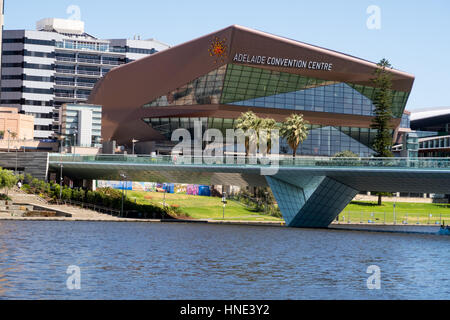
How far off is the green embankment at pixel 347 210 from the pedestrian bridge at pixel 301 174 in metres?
11.2

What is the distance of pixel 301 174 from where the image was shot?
85.5 meters

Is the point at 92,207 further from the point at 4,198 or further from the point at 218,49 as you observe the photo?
the point at 218,49

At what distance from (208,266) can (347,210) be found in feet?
318

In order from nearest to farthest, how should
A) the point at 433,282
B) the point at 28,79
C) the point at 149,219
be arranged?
the point at 433,282 → the point at 149,219 → the point at 28,79

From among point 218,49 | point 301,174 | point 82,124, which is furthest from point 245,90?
point 301,174

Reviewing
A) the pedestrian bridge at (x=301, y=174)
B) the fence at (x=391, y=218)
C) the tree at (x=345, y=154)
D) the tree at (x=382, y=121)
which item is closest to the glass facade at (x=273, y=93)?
the tree at (x=345, y=154)

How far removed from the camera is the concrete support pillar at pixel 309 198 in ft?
286

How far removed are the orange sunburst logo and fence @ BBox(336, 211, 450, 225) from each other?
34035mm

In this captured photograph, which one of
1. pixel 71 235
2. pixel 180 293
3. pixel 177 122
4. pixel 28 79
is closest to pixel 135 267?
pixel 180 293

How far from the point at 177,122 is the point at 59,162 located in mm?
42004

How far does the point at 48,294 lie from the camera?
3061cm

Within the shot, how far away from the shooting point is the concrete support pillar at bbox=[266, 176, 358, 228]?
87062 mm

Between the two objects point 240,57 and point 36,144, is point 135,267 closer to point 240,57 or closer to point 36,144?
point 240,57

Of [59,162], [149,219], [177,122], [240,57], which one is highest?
[240,57]
